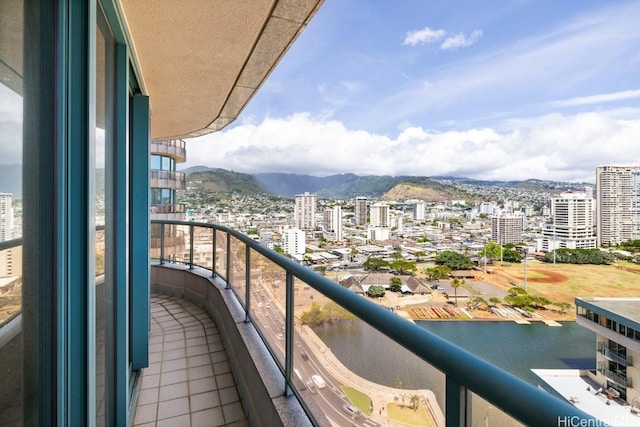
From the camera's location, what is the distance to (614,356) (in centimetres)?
169

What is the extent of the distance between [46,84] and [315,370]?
148 cm

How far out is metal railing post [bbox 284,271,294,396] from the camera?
5.81 ft

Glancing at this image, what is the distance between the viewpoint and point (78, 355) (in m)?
1.14

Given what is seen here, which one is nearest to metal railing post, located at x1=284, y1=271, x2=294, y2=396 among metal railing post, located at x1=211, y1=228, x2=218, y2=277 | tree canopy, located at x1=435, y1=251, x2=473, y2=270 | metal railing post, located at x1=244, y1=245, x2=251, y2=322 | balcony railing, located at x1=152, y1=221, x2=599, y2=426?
balcony railing, located at x1=152, y1=221, x2=599, y2=426

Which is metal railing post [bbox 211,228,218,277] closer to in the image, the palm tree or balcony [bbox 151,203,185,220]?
the palm tree

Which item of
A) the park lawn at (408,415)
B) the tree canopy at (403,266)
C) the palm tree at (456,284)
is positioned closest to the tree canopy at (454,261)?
the palm tree at (456,284)

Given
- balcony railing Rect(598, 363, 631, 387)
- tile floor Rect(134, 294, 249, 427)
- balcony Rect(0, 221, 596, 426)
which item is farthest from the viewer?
→ tile floor Rect(134, 294, 249, 427)

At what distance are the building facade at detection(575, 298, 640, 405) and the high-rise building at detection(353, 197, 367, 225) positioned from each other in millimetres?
10646

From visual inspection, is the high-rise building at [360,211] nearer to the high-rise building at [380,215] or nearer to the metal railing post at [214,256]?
the high-rise building at [380,215]

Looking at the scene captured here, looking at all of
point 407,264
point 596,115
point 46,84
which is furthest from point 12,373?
point 596,115

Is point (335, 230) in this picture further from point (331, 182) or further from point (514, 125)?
point (514, 125)

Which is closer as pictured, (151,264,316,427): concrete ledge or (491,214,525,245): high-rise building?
(151,264,316,427): concrete ledge

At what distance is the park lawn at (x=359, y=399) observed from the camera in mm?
1053

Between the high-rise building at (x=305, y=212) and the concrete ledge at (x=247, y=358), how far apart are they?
5.51 m
